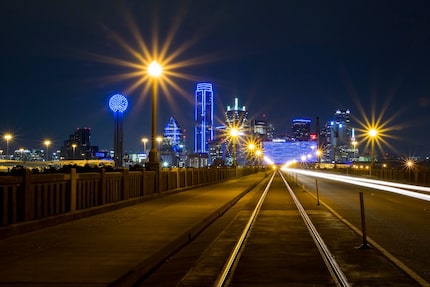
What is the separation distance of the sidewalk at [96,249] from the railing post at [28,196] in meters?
0.55

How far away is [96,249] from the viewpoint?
485 inches

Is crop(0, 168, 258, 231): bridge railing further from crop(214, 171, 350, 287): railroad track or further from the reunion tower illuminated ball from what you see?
the reunion tower illuminated ball

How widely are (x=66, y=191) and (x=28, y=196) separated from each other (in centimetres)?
313

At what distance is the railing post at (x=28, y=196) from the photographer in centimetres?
1462

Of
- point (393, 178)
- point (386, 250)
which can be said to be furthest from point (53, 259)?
point (393, 178)

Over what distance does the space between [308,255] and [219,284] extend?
3813 millimetres

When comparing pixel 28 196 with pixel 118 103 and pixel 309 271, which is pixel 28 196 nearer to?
pixel 309 271

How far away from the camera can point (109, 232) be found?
1526 centimetres

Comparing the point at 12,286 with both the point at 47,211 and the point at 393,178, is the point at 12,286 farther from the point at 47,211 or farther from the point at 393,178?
the point at 393,178

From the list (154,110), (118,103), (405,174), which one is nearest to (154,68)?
(154,110)

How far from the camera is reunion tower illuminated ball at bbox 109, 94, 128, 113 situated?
46.8m

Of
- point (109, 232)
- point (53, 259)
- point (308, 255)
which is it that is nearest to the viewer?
point (53, 259)

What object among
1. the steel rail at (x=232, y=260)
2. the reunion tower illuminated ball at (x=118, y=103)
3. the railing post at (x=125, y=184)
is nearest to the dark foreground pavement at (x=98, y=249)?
the steel rail at (x=232, y=260)

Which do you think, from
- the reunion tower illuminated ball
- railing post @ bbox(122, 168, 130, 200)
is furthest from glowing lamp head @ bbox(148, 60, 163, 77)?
the reunion tower illuminated ball
